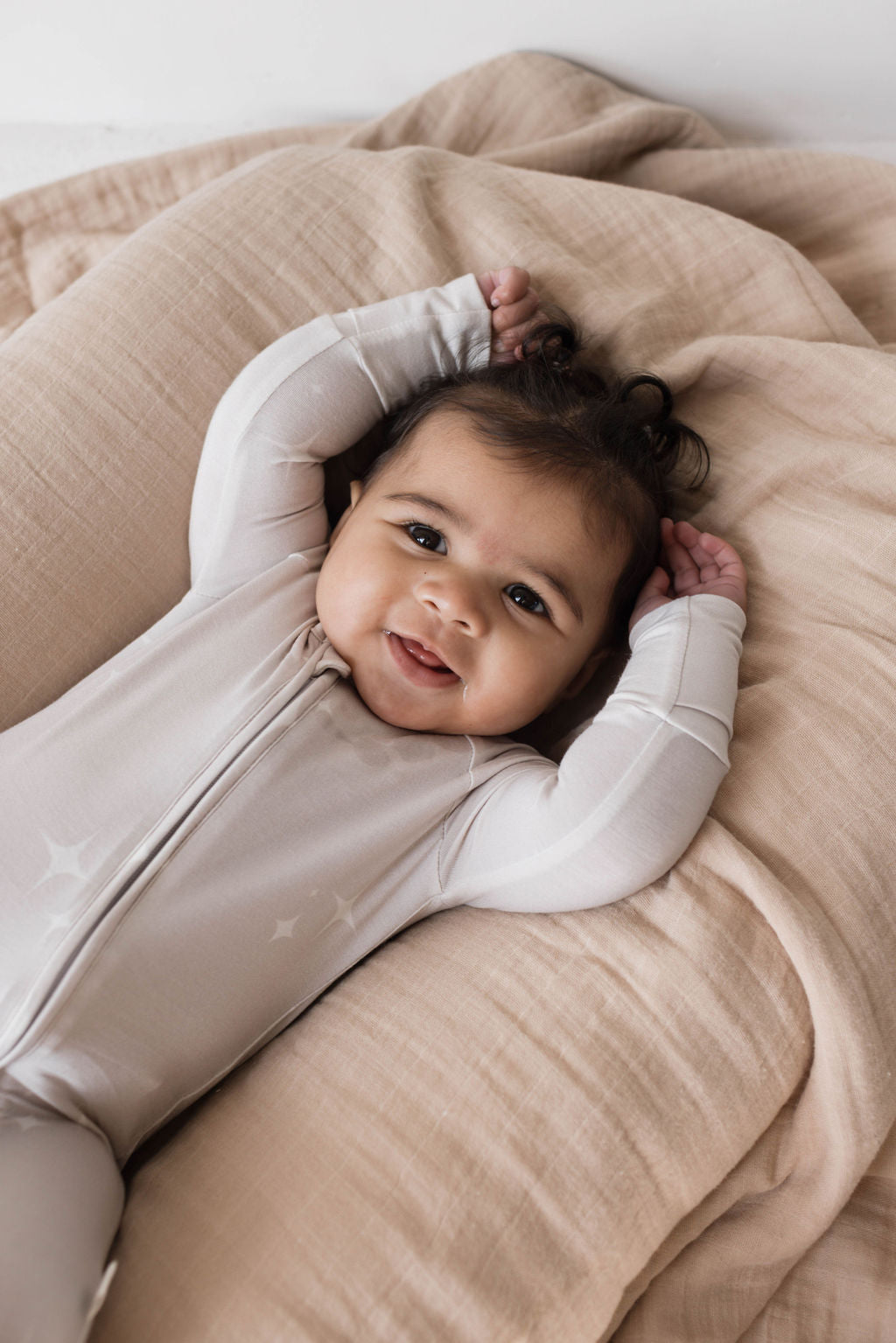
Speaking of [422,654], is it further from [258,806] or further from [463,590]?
[258,806]

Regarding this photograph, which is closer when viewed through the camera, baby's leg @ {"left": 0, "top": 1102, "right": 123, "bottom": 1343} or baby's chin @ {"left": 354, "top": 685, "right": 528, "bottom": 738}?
baby's leg @ {"left": 0, "top": 1102, "right": 123, "bottom": 1343}

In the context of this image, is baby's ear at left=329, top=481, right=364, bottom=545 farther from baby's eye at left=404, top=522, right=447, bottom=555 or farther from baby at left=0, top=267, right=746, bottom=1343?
baby's eye at left=404, top=522, right=447, bottom=555

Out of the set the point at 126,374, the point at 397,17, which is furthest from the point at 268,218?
the point at 397,17

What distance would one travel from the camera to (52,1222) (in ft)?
2.54

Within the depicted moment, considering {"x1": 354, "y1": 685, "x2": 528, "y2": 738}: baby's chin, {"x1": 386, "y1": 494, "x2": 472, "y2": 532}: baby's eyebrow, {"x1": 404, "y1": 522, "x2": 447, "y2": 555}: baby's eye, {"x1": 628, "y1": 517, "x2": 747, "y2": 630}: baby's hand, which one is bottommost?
{"x1": 628, "y1": 517, "x2": 747, "y2": 630}: baby's hand

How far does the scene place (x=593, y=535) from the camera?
1.06 meters

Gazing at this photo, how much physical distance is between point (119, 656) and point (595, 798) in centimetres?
50

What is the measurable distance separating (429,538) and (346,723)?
0.21m

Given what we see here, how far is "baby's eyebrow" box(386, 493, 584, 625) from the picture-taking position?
103 cm

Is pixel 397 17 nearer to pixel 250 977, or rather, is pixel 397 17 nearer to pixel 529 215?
pixel 529 215

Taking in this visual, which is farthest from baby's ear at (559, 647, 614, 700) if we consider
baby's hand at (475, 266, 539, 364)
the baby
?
baby's hand at (475, 266, 539, 364)

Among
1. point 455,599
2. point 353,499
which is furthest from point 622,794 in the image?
point 353,499

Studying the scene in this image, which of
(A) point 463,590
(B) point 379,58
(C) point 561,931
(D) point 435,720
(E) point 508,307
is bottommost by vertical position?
(C) point 561,931

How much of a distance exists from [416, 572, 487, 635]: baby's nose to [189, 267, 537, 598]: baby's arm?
0.21 meters
